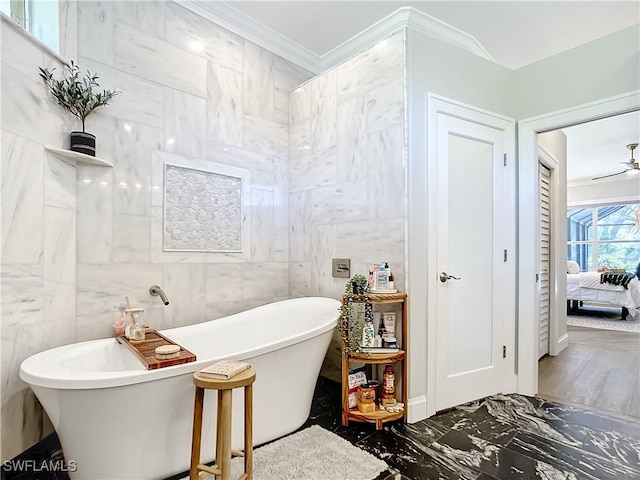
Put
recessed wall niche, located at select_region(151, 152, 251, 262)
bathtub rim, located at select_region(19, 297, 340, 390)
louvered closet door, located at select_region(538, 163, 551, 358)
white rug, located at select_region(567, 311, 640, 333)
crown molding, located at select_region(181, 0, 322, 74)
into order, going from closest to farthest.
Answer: bathtub rim, located at select_region(19, 297, 340, 390), recessed wall niche, located at select_region(151, 152, 251, 262), crown molding, located at select_region(181, 0, 322, 74), louvered closet door, located at select_region(538, 163, 551, 358), white rug, located at select_region(567, 311, 640, 333)

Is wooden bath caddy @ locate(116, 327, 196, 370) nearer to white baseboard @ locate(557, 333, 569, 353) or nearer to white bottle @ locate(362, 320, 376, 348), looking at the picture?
white bottle @ locate(362, 320, 376, 348)

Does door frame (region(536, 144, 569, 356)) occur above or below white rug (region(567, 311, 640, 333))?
above

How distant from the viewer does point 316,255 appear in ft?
10.3

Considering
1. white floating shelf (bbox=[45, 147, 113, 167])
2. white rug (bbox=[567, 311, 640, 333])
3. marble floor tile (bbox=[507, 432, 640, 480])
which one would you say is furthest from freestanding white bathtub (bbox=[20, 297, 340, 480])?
white rug (bbox=[567, 311, 640, 333])

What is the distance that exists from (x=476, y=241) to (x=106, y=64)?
288cm

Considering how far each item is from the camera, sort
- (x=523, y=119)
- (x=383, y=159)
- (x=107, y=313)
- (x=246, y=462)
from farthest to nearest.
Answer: (x=523, y=119) → (x=383, y=159) → (x=107, y=313) → (x=246, y=462)

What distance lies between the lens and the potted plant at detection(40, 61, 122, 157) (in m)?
2.02

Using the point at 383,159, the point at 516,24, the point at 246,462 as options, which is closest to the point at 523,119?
the point at 516,24

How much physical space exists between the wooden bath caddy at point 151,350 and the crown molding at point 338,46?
2448mm

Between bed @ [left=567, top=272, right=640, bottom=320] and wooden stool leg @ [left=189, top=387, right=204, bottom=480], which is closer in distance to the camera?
wooden stool leg @ [left=189, top=387, right=204, bottom=480]

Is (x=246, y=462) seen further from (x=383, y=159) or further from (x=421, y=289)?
(x=383, y=159)

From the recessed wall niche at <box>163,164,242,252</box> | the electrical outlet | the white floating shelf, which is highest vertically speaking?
the white floating shelf

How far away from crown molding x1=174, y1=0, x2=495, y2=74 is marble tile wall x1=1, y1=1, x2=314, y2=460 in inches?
3.2

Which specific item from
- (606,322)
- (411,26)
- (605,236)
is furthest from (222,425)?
(605,236)
